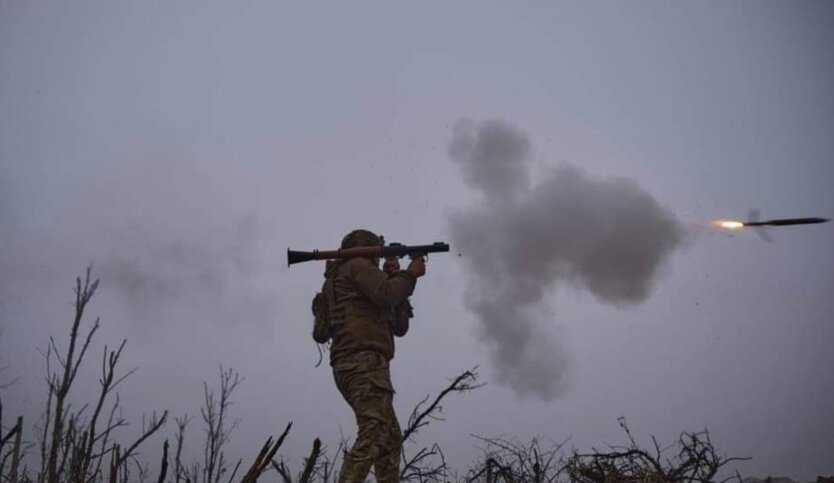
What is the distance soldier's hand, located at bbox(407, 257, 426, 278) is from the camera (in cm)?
549

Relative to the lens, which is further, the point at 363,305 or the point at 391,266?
the point at 391,266

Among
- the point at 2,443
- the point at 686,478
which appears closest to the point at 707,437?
the point at 686,478

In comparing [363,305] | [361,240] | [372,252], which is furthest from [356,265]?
[361,240]

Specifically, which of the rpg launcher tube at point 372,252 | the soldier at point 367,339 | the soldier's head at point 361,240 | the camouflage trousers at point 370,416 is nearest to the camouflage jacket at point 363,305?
the soldier at point 367,339

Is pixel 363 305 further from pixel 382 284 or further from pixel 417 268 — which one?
pixel 417 268

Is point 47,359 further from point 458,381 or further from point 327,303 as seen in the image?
point 458,381

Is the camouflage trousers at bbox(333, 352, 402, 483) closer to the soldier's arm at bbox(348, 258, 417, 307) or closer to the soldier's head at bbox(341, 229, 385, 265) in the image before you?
the soldier's arm at bbox(348, 258, 417, 307)

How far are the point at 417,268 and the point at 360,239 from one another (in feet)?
2.51

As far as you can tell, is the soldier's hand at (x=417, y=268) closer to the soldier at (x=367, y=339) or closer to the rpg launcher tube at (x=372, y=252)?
the soldier at (x=367, y=339)

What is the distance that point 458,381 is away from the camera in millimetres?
6008

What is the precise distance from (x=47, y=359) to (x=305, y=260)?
659 cm

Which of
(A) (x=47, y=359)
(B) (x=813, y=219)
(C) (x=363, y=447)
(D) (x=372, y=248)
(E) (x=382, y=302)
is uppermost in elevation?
(B) (x=813, y=219)

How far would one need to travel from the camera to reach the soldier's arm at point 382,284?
5.16m

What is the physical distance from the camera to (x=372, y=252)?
591cm
